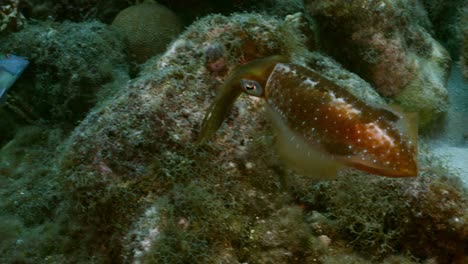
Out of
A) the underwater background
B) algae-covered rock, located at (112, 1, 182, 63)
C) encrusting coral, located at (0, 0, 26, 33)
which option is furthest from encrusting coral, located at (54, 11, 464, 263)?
encrusting coral, located at (0, 0, 26, 33)

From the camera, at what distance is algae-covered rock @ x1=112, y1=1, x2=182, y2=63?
7144mm

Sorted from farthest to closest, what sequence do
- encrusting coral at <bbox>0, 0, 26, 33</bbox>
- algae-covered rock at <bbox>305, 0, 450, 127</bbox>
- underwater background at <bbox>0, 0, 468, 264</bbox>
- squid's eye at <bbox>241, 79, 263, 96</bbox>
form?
encrusting coral at <bbox>0, 0, 26, 33</bbox>, algae-covered rock at <bbox>305, 0, 450, 127</bbox>, underwater background at <bbox>0, 0, 468, 264</bbox>, squid's eye at <bbox>241, 79, 263, 96</bbox>

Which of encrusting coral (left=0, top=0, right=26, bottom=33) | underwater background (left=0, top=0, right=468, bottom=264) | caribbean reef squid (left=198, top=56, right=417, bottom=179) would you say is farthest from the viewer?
encrusting coral (left=0, top=0, right=26, bottom=33)

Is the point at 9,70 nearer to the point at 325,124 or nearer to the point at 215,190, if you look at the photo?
the point at 215,190

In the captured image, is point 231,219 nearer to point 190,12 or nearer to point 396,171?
point 396,171

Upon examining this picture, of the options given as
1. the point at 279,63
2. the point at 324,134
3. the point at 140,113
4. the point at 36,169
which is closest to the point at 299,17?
the point at 140,113

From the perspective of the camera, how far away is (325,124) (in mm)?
2070

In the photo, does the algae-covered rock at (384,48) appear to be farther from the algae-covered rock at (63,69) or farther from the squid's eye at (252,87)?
the squid's eye at (252,87)

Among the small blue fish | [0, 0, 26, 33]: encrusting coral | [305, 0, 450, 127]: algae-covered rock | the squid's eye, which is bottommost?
the small blue fish

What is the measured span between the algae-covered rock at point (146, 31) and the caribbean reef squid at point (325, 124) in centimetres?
504

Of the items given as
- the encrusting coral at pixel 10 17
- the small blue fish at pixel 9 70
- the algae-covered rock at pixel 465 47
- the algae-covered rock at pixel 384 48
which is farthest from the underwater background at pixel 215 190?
Answer: the encrusting coral at pixel 10 17

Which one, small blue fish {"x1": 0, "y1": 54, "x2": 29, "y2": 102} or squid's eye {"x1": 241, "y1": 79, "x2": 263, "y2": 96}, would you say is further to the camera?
small blue fish {"x1": 0, "y1": 54, "x2": 29, "y2": 102}

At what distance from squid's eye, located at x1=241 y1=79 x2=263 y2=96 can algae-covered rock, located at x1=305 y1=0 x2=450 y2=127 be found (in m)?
3.72

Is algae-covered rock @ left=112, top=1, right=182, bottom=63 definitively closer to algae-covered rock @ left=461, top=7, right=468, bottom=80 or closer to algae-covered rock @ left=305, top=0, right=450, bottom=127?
algae-covered rock @ left=305, top=0, right=450, bottom=127
